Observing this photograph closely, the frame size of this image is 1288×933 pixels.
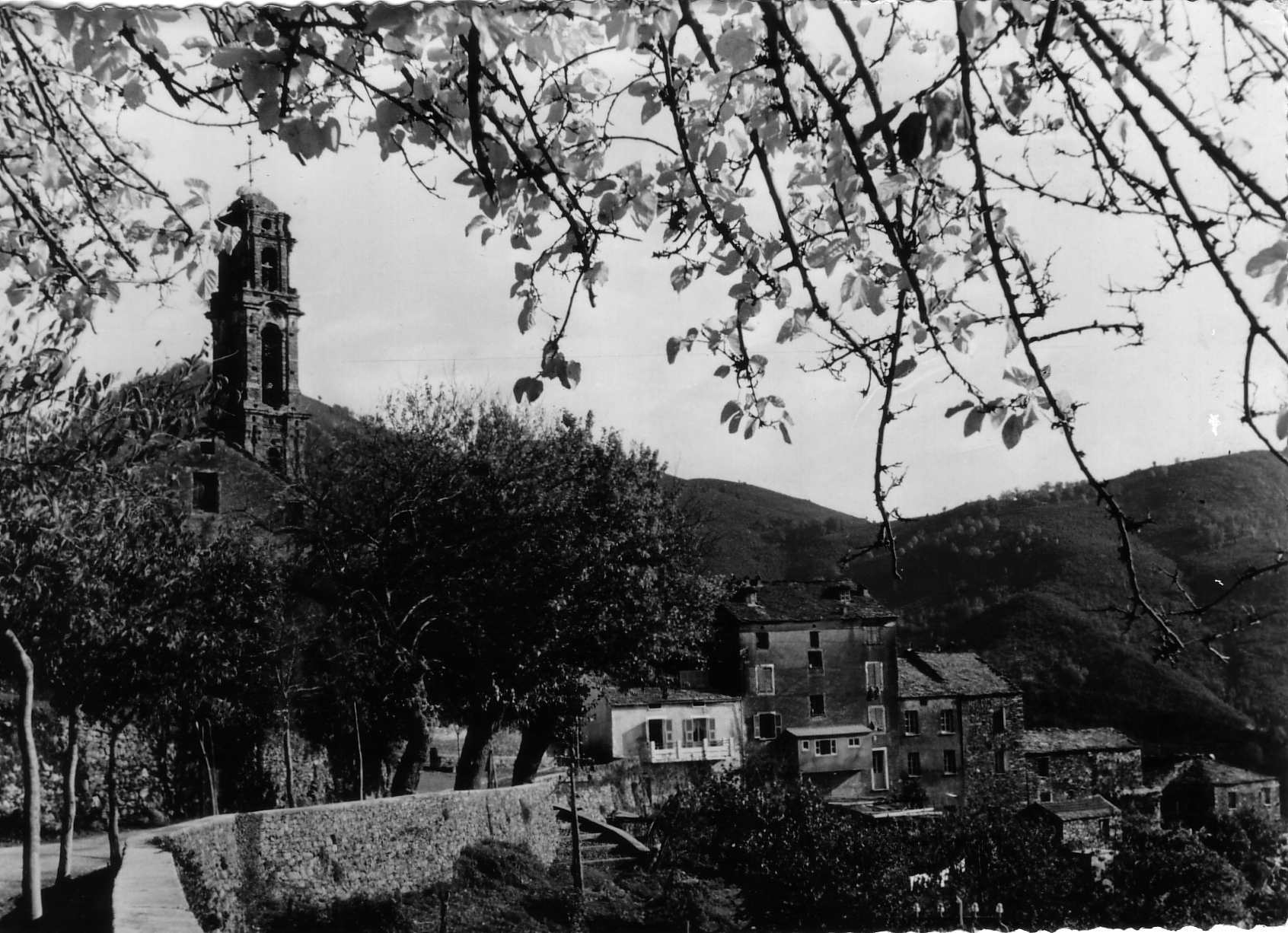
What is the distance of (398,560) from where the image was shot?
8430 mm

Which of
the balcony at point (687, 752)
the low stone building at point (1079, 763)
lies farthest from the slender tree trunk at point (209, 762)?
the low stone building at point (1079, 763)

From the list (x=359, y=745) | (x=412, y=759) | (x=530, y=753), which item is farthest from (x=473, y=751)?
(x=359, y=745)

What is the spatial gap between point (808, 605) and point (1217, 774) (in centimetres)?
208

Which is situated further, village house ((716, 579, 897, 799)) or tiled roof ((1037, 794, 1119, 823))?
tiled roof ((1037, 794, 1119, 823))

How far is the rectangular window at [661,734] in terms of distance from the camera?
8.95 meters

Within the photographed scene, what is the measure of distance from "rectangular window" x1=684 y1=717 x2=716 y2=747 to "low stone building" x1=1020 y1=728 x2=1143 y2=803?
1.98 meters

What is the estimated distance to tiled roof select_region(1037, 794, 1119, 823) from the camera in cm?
816

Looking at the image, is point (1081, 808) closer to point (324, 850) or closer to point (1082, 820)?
point (1082, 820)

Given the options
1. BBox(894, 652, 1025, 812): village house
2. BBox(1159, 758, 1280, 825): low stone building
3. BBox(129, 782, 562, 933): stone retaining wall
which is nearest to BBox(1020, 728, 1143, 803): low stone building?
BBox(894, 652, 1025, 812): village house

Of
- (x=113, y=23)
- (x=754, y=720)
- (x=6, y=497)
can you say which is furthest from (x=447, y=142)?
(x=754, y=720)

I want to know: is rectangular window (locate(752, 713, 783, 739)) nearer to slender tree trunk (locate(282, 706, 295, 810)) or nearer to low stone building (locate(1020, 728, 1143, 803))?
low stone building (locate(1020, 728, 1143, 803))

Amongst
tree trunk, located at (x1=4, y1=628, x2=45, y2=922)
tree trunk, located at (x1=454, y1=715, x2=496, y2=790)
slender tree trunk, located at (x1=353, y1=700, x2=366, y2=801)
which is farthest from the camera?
tree trunk, located at (x1=454, y1=715, x2=496, y2=790)

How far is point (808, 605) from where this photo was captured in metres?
5.59

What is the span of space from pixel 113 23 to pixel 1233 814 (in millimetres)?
6980
